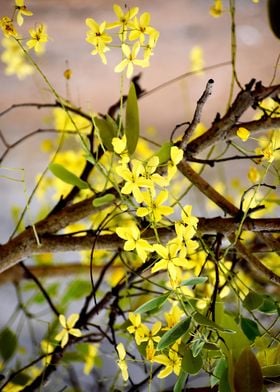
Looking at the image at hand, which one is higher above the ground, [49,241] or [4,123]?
[4,123]

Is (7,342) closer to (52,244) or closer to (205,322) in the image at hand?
(52,244)

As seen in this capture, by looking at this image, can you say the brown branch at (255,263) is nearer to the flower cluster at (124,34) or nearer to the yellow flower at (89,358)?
the flower cluster at (124,34)

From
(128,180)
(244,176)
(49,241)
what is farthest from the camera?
(244,176)

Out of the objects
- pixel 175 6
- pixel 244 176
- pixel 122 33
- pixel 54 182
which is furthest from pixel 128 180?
pixel 244 176

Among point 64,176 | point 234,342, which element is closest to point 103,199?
point 64,176

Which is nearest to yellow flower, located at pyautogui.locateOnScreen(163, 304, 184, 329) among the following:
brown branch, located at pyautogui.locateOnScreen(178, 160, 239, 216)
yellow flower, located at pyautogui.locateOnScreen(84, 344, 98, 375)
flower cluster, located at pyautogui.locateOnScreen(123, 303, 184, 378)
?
flower cluster, located at pyautogui.locateOnScreen(123, 303, 184, 378)

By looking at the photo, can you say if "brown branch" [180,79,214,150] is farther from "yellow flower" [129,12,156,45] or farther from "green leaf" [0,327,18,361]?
"green leaf" [0,327,18,361]

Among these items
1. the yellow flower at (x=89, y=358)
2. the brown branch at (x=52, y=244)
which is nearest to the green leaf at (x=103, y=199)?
the brown branch at (x=52, y=244)

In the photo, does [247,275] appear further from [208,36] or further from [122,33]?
[122,33]
